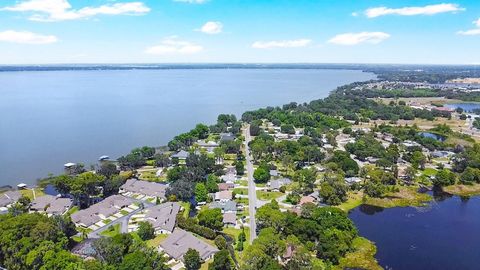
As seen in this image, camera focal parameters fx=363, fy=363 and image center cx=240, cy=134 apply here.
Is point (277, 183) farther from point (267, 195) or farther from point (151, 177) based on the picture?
point (151, 177)

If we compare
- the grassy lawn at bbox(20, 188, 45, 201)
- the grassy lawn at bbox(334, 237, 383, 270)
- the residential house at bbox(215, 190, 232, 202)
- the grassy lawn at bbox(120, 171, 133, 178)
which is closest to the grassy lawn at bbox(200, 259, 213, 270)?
the grassy lawn at bbox(334, 237, 383, 270)

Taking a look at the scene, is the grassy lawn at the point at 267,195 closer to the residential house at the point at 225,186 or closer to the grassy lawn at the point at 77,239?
the residential house at the point at 225,186

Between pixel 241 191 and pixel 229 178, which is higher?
pixel 229 178

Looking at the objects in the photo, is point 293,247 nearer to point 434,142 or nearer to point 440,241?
point 440,241

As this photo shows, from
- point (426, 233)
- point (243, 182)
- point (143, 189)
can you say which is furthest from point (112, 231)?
point (426, 233)

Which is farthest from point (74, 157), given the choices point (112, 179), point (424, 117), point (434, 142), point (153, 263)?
point (424, 117)

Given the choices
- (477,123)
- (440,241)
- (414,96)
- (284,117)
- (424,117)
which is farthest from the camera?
(414,96)
